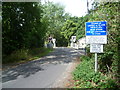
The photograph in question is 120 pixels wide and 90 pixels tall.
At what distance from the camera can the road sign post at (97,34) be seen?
4980 mm

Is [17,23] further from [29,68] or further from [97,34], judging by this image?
[97,34]

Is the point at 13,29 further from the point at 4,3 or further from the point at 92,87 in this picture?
the point at 92,87

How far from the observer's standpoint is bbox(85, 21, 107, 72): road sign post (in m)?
4.98

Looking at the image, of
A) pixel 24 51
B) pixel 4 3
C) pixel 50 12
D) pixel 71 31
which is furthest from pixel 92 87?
pixel 50 12

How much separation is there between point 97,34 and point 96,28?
28 cm

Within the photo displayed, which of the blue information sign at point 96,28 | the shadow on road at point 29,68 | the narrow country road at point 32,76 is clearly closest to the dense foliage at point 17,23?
the shadow on road at point 29,68

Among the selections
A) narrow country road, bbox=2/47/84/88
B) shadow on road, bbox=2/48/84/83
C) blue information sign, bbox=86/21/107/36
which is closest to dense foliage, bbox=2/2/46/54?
shadow on road, bbox=2/48/84/83

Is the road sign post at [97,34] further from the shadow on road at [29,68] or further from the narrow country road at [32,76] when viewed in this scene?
the shadow on road at [29,68]

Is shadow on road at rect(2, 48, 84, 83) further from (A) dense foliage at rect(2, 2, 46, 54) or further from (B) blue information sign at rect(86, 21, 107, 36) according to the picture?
(B) blue information sign at rect(86, 21, 107, 36)

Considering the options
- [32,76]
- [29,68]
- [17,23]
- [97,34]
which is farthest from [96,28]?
[17,23]

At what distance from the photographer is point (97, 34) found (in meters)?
5.11

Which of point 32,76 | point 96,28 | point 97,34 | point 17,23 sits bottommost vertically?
point 32,76

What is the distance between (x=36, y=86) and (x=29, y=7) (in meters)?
11.1

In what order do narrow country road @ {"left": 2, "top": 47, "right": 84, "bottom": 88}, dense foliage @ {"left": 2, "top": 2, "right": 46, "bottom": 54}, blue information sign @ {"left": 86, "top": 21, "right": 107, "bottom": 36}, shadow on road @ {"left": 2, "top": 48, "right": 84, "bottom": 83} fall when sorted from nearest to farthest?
1. blue information sign @ {"left": 86, "top": 21, "right": 107, "bottom": 36}
2. narrow country road @ {"left": 2, "top": 47, "right": 84, "bottom": 88}
3. shadow on road @ {"left": 2, "top": 48, "right": 84, "bottom": 83}
4. dense foliage @ {"left": 2, "top": 2, "right": 46, "bottom": 54}
